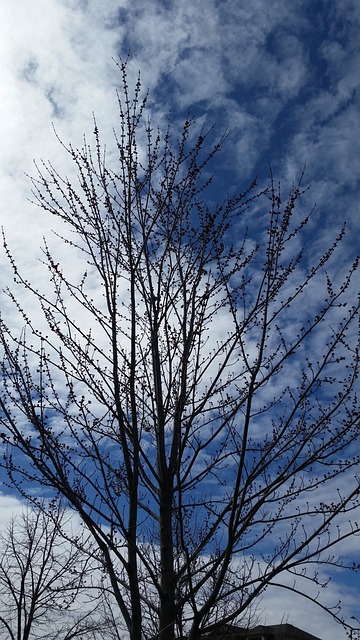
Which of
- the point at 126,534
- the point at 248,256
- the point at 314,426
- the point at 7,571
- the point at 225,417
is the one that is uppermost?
the point at 7,571

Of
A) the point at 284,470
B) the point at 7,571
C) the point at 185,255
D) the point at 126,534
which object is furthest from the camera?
the point at 7,571

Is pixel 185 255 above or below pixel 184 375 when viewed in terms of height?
above

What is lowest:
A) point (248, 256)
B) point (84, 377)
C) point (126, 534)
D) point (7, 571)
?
point (126, 534)

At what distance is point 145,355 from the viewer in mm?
4770

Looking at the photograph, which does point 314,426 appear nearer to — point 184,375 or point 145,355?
point 184,375

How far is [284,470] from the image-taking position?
13.0ft

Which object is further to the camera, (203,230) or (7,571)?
(7,571)

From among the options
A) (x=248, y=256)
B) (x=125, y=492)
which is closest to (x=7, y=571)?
(x=125, y=492)

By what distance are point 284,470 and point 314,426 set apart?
0.40 m

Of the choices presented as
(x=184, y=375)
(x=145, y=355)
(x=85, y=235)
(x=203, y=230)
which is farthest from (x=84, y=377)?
(x=203, y=230)

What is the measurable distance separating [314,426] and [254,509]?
0.81 metres

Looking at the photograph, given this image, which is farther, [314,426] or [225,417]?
[225,417]

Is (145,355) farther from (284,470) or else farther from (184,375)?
(284,470)

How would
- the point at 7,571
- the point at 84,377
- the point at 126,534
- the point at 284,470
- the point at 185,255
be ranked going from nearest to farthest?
the point at 126,534 → the point at 284,470 → the point at 84,377 → the point at 185,255 → the point at 7,571
